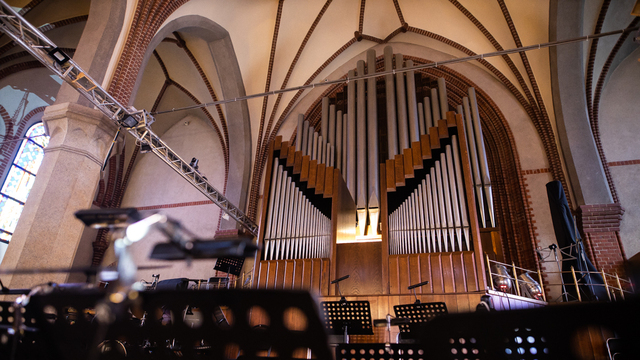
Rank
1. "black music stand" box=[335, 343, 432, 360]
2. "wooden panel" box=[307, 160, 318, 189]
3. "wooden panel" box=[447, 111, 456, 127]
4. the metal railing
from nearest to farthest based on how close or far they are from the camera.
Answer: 1. "black music stand" box=[335, 343, 432, 360]
2. the metal railing
3. "wooden panel" box=[307, 160, 318, 189]
4. "wooden panel" box=[447, 111, 456, 127]

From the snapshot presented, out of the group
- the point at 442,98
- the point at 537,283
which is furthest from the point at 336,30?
the point at 537,283

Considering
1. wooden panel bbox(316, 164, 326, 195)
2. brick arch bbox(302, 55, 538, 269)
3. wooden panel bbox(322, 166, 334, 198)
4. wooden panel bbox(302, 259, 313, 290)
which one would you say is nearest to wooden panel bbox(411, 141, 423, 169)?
wooden panel bbox(322, 166, 334, 198)

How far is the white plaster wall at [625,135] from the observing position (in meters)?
8.36

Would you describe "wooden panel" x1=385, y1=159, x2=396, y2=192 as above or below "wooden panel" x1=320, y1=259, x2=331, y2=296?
above

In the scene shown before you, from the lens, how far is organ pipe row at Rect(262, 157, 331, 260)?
707 cm

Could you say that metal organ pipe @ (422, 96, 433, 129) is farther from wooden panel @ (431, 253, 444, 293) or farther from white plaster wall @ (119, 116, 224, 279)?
white plaster wall @ (119, 116, 224, 279)

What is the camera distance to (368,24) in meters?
11.7

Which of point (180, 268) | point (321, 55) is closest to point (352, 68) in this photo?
point (321, 55)

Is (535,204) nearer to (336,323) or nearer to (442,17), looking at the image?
(442,17)

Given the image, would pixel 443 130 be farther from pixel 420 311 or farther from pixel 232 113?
pixel 232 113

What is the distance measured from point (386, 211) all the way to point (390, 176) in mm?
703

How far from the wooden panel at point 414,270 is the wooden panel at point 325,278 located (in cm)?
134

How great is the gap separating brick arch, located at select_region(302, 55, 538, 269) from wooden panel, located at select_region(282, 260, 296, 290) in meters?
5.14

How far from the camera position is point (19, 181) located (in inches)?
445
